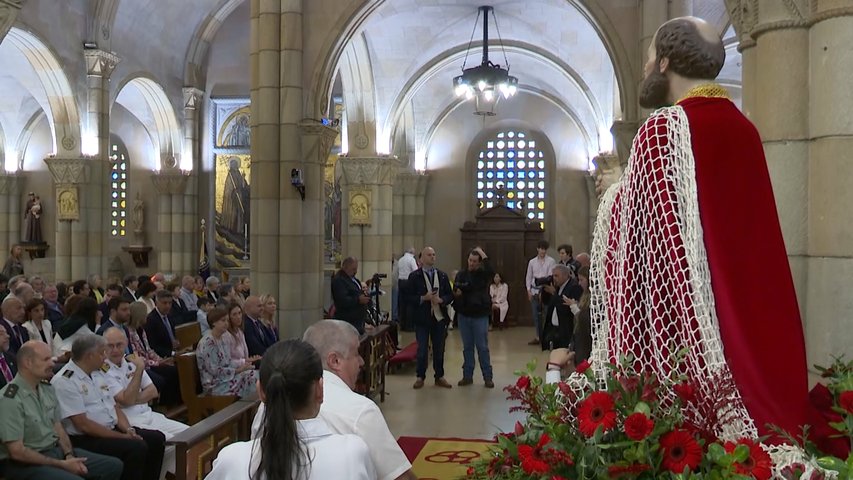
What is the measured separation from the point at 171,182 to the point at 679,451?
67.5 ft

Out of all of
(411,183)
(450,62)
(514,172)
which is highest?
(450,62)

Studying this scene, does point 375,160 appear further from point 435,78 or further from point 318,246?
point 318,246

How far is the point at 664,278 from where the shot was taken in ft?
6.07

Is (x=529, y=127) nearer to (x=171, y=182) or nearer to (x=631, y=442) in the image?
(x=171, y=182)

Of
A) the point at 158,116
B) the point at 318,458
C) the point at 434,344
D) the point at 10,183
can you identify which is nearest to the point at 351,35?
the point at 434,344

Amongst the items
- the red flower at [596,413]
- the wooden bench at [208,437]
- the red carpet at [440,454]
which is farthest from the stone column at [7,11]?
→ the red flower at [596,413]

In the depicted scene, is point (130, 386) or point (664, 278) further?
point (130, 386)

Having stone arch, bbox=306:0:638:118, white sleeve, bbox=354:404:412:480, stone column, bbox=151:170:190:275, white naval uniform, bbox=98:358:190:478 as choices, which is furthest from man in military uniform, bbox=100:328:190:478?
stone column, bbox=151:170:190:275

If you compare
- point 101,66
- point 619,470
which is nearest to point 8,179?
point 101,66

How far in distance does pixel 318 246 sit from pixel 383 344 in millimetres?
2012

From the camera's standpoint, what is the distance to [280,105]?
10766mm

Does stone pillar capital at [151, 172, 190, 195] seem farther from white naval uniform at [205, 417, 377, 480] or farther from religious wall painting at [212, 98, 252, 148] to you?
white naval uniform at [205, 417, 377, 480]

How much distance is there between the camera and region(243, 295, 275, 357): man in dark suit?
26.0ft

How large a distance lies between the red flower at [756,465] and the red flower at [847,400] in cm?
38
